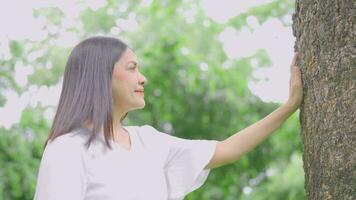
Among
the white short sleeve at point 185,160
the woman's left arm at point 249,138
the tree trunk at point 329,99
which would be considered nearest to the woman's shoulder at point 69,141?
the white short sleeve at point 185,160

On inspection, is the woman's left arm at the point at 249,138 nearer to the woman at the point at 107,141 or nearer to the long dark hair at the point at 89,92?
the woman at the point at 107,141

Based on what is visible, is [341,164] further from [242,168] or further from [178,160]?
[242,168]

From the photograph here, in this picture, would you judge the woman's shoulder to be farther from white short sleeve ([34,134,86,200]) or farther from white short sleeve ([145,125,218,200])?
white short sleeve ([145,125,218,200])

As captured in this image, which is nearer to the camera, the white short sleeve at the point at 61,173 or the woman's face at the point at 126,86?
the white short sleeve at the point at 61,173

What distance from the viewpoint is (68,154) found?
204cm

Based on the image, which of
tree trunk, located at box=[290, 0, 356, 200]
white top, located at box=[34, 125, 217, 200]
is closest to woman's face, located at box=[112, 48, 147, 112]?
white top, located at box=[34, 125, 217, 200]

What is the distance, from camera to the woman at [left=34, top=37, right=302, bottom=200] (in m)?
2.03

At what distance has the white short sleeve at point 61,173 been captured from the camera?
1977mm

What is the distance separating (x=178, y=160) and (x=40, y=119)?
2950 millimetres

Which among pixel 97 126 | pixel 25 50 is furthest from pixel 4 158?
pixel 97 126

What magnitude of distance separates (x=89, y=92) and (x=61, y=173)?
25 cm

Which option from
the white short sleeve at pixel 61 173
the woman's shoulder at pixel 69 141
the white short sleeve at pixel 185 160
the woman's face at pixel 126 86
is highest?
the woman's face at pixel 126 86

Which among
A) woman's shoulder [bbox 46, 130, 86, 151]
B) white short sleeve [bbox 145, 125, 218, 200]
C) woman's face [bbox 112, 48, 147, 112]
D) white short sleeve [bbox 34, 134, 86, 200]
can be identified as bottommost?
white short sleeve [bbox 145, 125, 218, 200]

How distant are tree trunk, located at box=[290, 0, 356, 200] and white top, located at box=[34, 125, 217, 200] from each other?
1.14ft
